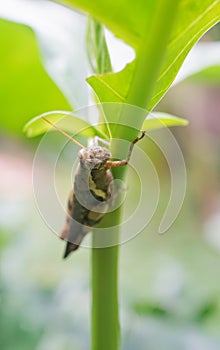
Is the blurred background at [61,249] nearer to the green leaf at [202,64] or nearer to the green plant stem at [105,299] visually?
Answer: the green leaf at [202,64]

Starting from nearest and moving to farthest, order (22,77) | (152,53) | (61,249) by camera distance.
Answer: (152,53) < (22,77) < (61,249)

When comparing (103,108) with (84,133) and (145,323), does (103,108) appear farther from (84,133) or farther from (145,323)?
(145,323)

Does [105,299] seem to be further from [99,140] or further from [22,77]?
[22,77]

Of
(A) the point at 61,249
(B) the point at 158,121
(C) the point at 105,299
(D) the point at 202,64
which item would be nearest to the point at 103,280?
(C) the point at 105,299

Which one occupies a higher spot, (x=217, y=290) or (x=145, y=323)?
(x=217, y=290)

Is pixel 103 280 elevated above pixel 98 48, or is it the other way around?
pixel 98 48

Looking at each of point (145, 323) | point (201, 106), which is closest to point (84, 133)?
point (145, 323)

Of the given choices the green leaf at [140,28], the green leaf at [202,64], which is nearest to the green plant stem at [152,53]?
the green leaf at [140,28]

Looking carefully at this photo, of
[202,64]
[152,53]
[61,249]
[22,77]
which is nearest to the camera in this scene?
[152,53]
